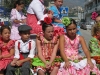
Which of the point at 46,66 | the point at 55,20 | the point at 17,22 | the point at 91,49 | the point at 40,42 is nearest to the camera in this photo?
the point at 46,66

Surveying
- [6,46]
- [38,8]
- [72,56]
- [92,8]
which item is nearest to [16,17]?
[38,8]

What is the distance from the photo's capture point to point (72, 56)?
5.35 metres

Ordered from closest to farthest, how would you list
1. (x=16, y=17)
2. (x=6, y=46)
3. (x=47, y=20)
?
(x=47, y=20)
(x=6, y=46)
(x=16, y=17)

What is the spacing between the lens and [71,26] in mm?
5219

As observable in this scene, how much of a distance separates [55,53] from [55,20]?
1.27 metres

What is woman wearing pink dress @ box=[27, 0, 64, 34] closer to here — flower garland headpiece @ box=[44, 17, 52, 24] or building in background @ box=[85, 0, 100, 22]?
flower garland headpiece @ box=[44, 17, 52, 24]

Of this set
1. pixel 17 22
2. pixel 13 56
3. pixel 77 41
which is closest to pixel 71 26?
pixel 77 41

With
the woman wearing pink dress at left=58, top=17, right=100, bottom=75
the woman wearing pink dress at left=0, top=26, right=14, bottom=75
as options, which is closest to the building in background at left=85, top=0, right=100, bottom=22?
the woman wearing pink dress at left=58, top=17, right=100, bottom=75

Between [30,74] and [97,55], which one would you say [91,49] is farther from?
[30,74]

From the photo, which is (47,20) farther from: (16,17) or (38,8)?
(16,17)

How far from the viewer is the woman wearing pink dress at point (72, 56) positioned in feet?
16.5

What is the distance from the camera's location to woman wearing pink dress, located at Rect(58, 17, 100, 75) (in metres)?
5.02

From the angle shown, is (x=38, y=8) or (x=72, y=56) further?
(x=38, y=8)

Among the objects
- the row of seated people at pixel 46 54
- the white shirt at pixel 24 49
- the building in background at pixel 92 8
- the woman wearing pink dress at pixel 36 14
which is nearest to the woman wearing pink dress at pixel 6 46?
the row of seated people at pixel 46 54
